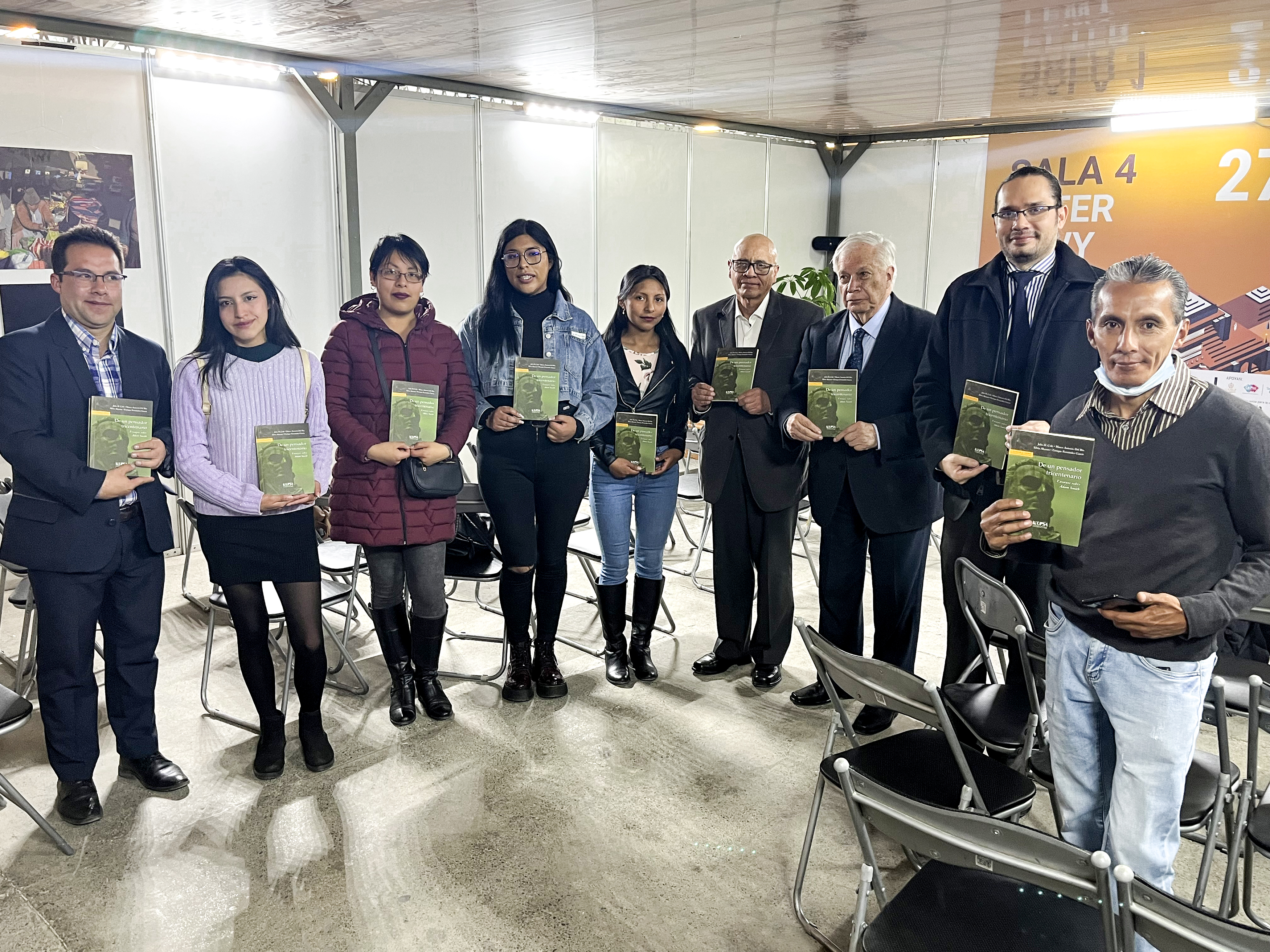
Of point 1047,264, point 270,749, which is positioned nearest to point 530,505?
point 270,749

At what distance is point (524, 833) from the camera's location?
2.97 meters

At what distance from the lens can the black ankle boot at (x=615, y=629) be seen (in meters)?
4.03

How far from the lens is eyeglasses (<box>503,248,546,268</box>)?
11.5 feet

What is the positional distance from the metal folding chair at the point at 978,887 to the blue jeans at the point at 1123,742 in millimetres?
309

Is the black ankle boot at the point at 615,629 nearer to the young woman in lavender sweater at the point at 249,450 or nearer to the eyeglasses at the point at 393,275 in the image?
the young woman in lavender sweater at the point at 249,450

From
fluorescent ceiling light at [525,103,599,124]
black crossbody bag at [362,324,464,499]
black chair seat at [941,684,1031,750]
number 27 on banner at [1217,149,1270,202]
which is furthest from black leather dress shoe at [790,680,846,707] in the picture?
number 27 on banner at [1217,149,1270,202]

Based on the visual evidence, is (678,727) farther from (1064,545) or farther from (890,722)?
(1064,545)

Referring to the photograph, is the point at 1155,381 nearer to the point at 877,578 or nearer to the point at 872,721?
the point at 877,578

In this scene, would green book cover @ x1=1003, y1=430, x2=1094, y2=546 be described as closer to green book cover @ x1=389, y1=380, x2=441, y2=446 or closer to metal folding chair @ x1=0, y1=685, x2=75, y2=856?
green book cover @ x1=389, y1=380, x2=441, y2=446

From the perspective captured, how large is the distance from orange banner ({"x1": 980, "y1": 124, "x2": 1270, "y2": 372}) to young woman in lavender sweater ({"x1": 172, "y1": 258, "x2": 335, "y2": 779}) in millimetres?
6989

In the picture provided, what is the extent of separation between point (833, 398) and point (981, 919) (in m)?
1.97

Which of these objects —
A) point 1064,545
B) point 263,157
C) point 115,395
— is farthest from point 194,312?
point 1064,545

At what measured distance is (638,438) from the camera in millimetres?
3678

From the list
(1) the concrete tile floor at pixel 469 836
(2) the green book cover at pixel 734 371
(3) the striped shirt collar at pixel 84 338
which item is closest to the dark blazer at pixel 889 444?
(2) the green book cover at pixel 734 371
